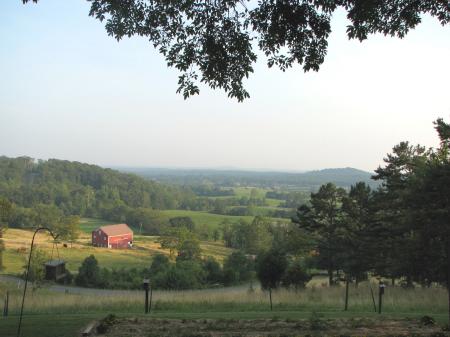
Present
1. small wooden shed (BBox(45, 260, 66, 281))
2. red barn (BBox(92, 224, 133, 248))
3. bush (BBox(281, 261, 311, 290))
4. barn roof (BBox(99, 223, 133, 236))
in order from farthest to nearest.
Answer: barn roof (BBox(99, 223, 133, 236))
red barn (BBox(92, 224, 133, 248))
small wooden shed (BBox(45, 260, 66, 281))
bush (BBox(281, 261, 311, 290))

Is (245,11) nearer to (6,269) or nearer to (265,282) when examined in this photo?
(265,282)

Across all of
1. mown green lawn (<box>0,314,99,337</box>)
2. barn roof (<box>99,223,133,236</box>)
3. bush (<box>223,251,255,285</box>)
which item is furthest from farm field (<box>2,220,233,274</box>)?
mown green lawn (<box>0,314,99,337</box>)

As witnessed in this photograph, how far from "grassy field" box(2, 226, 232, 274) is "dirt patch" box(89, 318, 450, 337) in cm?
4059

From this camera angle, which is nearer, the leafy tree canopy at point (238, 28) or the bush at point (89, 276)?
the leafy tree canopy at point (238, 28)

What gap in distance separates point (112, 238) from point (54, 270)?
39781 mm

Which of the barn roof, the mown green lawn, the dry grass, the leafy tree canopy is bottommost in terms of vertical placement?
the barn roof

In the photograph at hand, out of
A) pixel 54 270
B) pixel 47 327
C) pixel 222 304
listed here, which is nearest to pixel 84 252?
pixel 54 270

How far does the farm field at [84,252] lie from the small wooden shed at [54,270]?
5.38 meters

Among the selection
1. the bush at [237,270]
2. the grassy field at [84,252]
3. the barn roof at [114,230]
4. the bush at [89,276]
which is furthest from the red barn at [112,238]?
the bush at [89,276]

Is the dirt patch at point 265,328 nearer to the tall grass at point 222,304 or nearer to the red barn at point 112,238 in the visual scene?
the tall grass at point 222,304

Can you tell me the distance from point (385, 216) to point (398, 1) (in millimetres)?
20244

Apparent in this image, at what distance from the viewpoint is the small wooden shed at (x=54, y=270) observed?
38281mm

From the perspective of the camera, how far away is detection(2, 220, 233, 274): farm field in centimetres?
5072

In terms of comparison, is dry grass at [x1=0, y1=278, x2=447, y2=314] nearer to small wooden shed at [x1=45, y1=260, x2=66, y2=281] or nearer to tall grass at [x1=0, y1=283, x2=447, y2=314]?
tall grass at [x1=0, y1=283, x2=447, y2=314]
